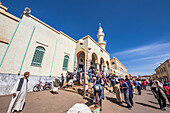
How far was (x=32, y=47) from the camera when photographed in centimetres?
750

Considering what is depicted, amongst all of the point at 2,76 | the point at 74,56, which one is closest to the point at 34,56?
the point at 2,76

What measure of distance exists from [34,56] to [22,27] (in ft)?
10.9

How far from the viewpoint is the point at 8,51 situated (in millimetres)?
6078

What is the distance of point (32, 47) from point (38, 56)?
3.87 ft

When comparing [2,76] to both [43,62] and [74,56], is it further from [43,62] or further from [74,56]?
[74,56]

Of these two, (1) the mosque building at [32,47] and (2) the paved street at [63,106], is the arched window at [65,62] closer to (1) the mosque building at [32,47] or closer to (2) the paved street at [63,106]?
(1) the mosque building at [32,47]

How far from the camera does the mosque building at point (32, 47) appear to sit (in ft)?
20.3

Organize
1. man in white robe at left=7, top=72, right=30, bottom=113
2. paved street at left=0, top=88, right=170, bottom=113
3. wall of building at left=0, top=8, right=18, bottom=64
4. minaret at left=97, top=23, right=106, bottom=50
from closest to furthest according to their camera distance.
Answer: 1. man in white robe at left=7, top=72, right=30, bottom=113
2. paved street at left=0, top=88, right=170, bottom=113
3. wall of building at left=0, top=8, right=18, bottom=64
4. minaret at left=97, top=23, right=106, bottom=50

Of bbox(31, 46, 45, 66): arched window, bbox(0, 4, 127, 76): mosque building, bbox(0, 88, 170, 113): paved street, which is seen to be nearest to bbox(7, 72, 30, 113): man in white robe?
bbox(0, 88, 170, 113): paved street

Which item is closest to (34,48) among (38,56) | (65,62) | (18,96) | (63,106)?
(38,56)

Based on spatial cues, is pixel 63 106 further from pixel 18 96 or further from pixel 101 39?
pixel 101 39

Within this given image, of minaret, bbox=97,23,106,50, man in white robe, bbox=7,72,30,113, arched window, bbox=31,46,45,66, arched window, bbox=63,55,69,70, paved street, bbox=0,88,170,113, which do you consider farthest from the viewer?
minaret, bbox=97,23,106,50

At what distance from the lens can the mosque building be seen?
6.17 meters

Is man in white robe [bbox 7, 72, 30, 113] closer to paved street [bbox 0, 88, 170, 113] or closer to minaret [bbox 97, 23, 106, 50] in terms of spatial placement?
paved street [bbox 0, 88, 170, 113]
